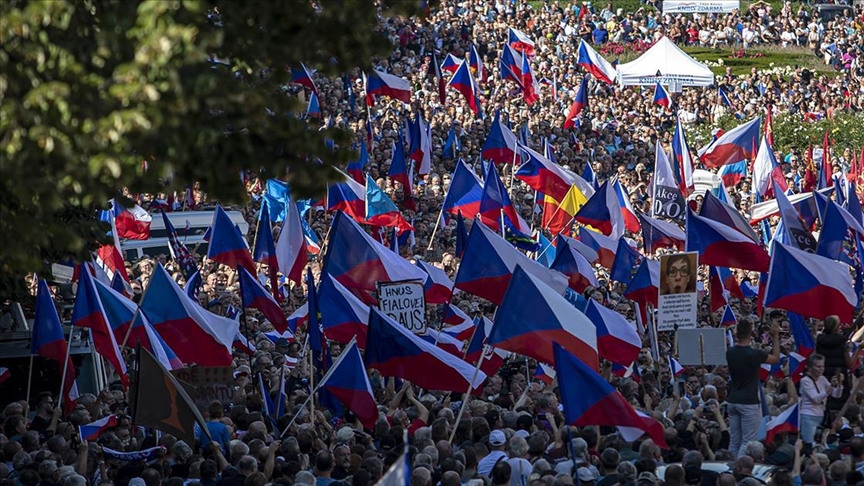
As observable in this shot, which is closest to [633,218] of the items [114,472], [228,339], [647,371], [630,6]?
[647,371]

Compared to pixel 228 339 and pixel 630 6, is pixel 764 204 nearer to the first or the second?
pixel 228 339

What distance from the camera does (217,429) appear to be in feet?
42.1

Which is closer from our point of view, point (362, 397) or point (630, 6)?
point (362, 397)

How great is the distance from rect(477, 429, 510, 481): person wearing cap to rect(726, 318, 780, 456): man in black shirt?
6.23 feet

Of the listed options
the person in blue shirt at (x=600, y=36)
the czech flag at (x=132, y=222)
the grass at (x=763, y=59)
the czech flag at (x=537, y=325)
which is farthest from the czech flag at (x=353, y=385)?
the person in blue shirt at (x=600, y=36)

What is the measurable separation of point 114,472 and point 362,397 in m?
2.18

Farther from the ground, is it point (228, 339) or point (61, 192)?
point (61, 192)

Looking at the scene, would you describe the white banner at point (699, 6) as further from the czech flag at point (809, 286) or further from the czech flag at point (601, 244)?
the czech flag at point (809, 286)

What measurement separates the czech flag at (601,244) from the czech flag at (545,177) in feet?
4.34

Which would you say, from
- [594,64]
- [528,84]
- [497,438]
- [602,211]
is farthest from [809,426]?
[594,64]

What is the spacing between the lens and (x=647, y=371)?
57.1 ft

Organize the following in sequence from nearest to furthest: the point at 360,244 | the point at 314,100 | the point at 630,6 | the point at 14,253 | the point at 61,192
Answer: the point at 61,192, the point at 14,253, the point at 360,244, the point at 314,100, the point at 630,6

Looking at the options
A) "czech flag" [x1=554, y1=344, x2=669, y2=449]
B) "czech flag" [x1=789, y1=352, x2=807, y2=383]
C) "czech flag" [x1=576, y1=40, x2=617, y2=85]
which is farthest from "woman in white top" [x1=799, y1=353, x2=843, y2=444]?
"czech flag" [x1=576, y1=40, x2=617, y2=85]

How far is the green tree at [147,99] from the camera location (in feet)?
23.5
